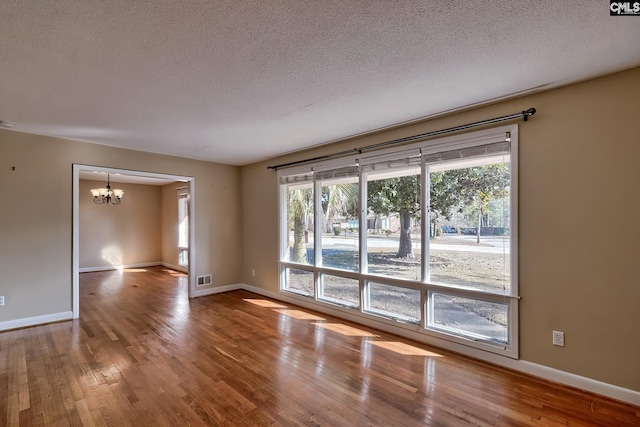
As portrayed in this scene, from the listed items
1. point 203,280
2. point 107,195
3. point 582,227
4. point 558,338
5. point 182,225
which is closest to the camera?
point 582,227

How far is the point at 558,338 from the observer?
8.39ft

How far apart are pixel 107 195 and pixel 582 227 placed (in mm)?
8882

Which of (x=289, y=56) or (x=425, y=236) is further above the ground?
(x=289, y=56)

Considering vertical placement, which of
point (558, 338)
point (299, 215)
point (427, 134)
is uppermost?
point (427, 134)

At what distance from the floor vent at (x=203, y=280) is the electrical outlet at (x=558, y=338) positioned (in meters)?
5.10

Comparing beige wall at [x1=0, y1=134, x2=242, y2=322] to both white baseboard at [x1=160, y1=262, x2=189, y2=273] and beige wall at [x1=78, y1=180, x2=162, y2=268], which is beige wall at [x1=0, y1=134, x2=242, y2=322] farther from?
beige wall at [x1=78, y1=180, x2=162, y2=268]

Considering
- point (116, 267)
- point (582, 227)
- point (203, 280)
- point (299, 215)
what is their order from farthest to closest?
point (116, 267) < point (203, 280) < point (299, 215) < point (582, 227)

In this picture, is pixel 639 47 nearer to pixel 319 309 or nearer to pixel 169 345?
pixel 319 309

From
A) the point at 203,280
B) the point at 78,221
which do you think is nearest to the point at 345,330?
the point at 203,280

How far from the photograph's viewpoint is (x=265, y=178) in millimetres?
5562

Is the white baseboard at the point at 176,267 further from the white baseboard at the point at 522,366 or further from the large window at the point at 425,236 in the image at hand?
the white baseboard at the point at 522,366

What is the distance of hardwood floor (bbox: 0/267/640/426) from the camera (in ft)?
6.90

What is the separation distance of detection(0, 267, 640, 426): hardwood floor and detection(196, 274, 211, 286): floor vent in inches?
57.1

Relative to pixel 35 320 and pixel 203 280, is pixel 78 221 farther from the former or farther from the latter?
pixel 203 280
